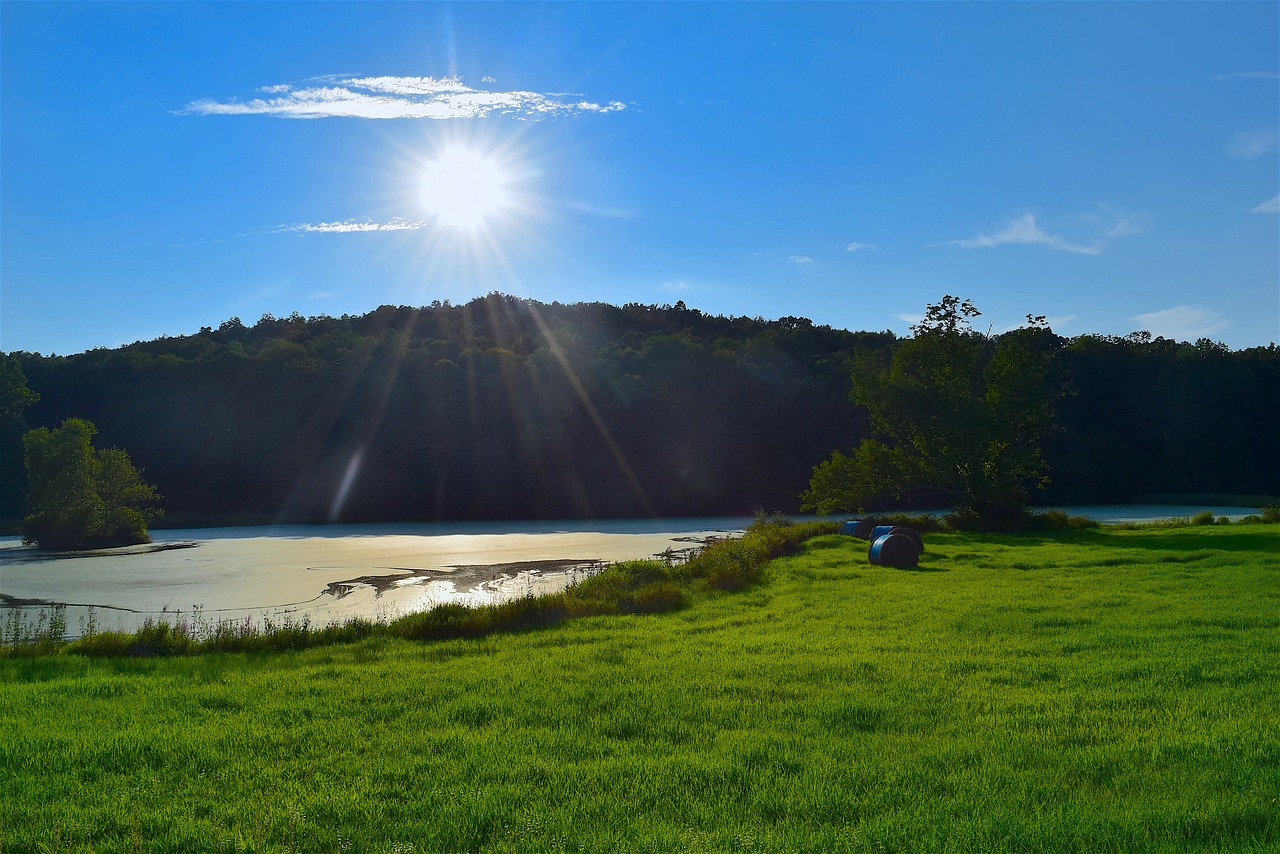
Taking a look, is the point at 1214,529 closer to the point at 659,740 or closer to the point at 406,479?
the point at 659,740

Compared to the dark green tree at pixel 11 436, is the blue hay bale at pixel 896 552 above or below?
below

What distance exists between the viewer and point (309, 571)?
2214 cm

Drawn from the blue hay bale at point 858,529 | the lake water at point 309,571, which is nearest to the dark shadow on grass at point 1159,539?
the blue hay bale at point 858,529

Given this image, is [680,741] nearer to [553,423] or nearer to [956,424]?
[956,424]

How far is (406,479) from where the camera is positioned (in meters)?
55.2

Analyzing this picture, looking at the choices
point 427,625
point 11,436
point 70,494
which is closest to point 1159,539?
point 427,625

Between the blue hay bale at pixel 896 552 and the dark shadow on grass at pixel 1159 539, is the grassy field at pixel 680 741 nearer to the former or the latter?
the blue hay bale at pixel 896 552

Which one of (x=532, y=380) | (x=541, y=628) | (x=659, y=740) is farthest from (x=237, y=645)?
(x=532, y=380)

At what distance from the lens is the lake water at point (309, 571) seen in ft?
52.3

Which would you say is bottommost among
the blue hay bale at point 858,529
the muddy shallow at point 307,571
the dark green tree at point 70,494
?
the muddy shallow at point 307,571

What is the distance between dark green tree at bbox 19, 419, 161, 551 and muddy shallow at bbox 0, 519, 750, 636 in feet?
4.25

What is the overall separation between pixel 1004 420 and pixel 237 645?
1065 inches

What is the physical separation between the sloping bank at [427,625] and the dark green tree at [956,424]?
15.7 metres

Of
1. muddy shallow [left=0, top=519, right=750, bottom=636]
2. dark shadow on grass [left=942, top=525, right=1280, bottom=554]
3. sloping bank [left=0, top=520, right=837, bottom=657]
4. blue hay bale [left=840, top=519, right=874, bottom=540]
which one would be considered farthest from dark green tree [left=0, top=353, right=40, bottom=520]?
dark shadow on grass [left=942, top=525, right=1280, bottom=554]
